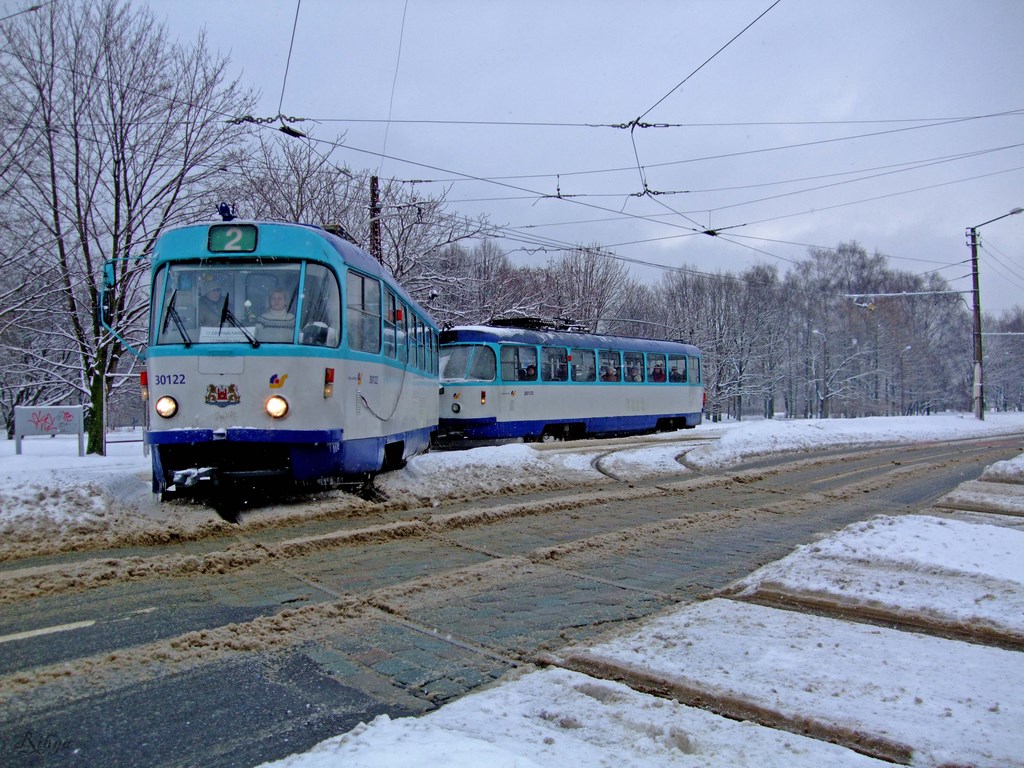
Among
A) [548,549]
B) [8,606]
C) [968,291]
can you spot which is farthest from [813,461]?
[968,291]

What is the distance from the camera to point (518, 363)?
20.8 meters

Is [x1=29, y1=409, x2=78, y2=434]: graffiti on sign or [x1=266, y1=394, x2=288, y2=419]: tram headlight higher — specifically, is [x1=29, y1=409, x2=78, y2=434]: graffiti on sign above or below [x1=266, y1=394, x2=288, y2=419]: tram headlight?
below

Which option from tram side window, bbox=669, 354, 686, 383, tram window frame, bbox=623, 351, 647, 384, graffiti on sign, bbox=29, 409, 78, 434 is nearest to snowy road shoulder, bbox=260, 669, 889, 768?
graffiti on sign, bbox=29, 409, 78, 434

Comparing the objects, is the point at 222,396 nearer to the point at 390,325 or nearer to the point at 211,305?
the point at 211,305

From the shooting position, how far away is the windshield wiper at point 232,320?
315 inches

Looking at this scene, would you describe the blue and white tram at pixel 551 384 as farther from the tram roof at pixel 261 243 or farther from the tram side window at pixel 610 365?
the tram roof at pixel 261 243

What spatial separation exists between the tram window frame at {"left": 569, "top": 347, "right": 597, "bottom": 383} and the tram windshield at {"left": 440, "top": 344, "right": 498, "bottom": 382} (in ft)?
11.9

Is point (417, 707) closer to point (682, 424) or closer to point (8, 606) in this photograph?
point (8, 606)

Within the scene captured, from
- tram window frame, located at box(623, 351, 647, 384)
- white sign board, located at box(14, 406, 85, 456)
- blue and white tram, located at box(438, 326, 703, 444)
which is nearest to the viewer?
white sign board, located at box(14, 406, 85, 456)

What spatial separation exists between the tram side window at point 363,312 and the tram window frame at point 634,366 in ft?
53.8

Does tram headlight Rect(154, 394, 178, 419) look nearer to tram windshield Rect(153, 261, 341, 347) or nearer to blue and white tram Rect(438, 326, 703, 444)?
tram windshield Rect(153, 261, 341, 347)

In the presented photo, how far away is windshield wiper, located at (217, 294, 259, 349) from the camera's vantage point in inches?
315

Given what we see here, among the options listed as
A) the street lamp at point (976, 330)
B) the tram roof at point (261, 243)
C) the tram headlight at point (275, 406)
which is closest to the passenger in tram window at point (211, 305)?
the tram roof at point (261, 243)

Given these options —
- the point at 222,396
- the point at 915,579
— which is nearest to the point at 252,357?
the point at 222,396
